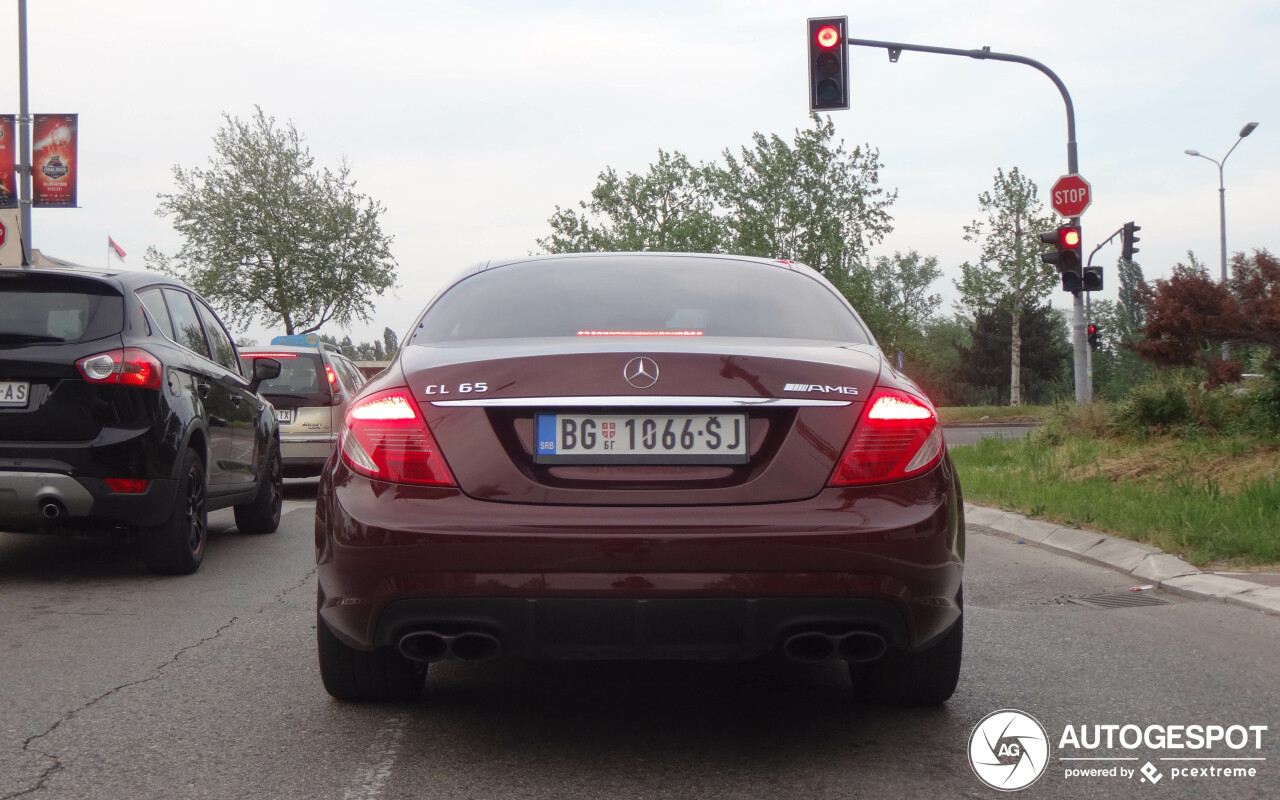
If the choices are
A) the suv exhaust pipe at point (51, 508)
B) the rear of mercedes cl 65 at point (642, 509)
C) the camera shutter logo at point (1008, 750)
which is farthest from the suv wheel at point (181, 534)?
the camera shutter logo at point (1008, 750)

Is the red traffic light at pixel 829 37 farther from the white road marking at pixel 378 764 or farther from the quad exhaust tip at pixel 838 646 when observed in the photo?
the quad exhaust tip at pixel 838 646

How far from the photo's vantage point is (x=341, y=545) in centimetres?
349

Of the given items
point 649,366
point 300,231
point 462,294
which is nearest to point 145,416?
point 462,294

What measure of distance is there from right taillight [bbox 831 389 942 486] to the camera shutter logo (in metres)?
0.86

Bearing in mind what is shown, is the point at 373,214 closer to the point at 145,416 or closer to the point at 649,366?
the point at 145,416

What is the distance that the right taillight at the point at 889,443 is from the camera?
3.43 meters

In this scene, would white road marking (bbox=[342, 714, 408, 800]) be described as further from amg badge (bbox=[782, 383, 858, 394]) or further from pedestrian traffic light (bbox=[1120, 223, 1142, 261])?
pedestrian traffic light (bbox=[1120, 223, 1142, 261])

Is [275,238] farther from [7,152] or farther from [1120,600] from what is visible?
[1120,600]

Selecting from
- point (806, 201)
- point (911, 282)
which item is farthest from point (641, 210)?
point (911, 282)

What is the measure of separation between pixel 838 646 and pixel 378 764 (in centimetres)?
131

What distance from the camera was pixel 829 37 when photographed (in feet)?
50.1

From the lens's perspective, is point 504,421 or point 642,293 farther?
point 642,293

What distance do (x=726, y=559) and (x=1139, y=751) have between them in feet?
4.87

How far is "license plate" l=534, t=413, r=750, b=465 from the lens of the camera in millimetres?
3385
